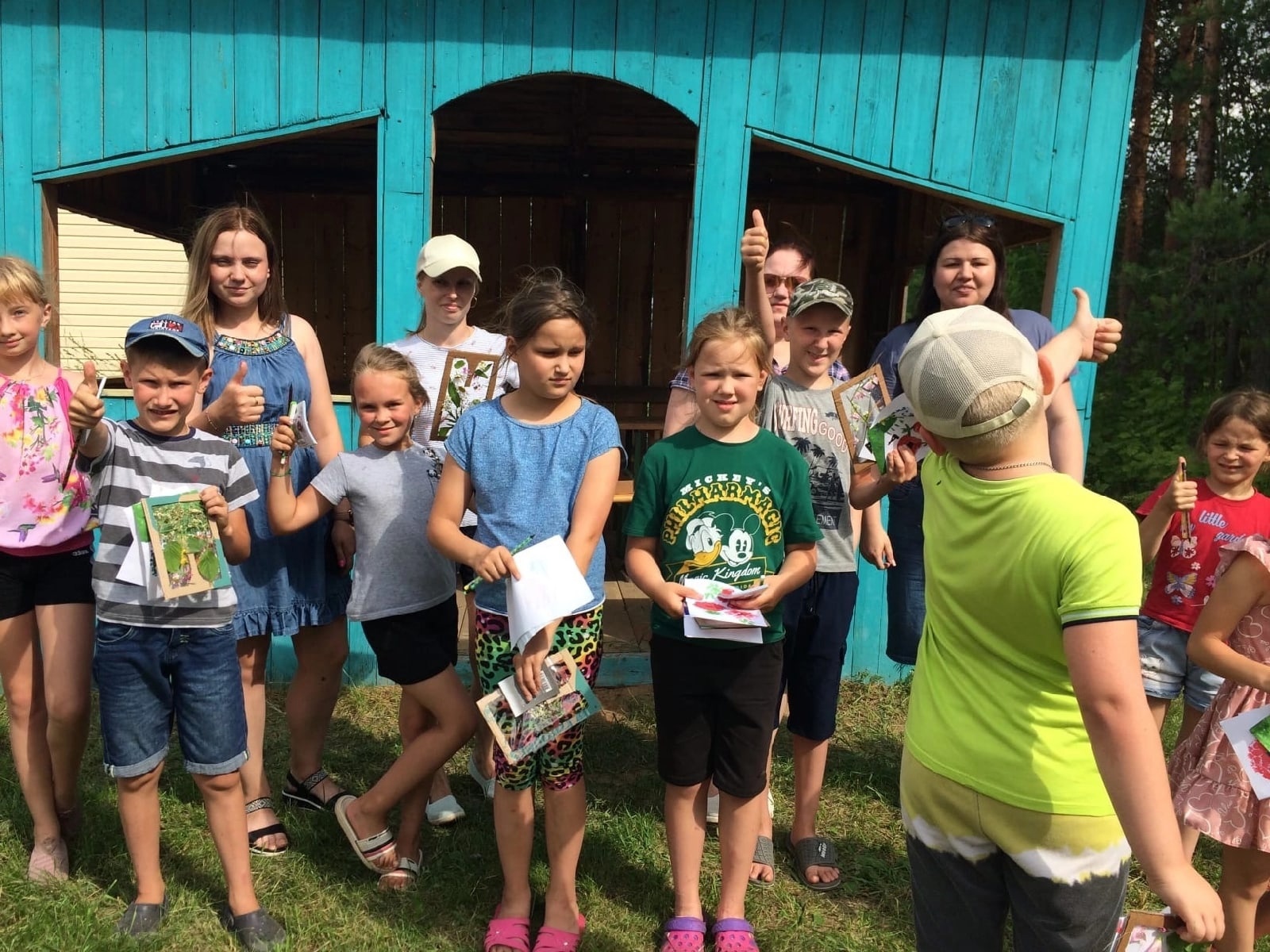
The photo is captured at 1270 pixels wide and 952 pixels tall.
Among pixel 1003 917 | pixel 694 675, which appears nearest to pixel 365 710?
pixel 694 675

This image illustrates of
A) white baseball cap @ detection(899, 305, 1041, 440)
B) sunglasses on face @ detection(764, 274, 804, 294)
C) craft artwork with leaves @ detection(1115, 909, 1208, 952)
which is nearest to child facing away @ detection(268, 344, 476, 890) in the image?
sunglasses on face @ detection(764, 274, 804, 294)

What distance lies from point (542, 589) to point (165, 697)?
1.10m

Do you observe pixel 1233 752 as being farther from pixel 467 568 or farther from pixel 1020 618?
pixel 467 568

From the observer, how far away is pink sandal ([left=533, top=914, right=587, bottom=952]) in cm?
258

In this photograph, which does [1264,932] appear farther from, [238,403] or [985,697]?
[238,403]

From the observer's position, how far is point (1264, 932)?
2570mm

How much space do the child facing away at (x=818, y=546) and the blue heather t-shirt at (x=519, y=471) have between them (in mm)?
737

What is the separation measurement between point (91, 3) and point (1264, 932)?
17.7 ft

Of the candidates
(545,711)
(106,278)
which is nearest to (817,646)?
(545,711)

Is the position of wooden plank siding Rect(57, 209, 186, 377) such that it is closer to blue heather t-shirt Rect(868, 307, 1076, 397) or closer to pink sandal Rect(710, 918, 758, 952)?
blue heather t-shirt Rect(868, 307, 1076, 397)

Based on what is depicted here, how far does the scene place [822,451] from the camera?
3.00 m

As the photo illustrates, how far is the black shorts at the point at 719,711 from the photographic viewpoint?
2605 millimetres

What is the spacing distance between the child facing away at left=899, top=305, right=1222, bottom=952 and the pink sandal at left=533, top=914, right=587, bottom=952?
113 centimetres

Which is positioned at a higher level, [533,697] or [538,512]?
[538,512]
